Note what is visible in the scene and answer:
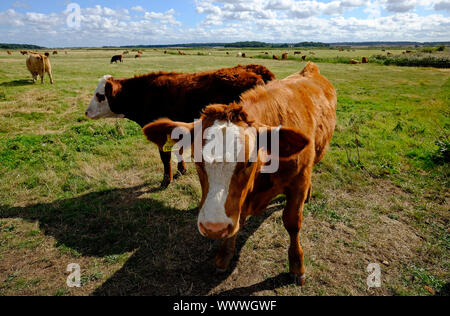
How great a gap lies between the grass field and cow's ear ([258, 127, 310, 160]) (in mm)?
1846

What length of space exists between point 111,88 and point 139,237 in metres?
3.72

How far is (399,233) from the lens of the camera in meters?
4.08

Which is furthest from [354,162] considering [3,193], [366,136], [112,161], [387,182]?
[3,193]

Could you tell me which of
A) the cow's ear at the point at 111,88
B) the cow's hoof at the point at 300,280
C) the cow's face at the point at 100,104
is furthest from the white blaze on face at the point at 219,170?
the cow's face at the point at 100,104

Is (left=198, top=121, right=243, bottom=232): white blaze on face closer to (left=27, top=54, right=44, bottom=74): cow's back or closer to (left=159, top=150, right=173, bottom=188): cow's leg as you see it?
(left=159, top=150, right=173, bottom=188): cow's leg

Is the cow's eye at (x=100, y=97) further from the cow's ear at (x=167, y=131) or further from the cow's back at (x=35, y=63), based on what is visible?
the cow's back at (x=35, y=63)

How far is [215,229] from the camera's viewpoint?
2.08m

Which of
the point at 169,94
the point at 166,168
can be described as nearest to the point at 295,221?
the point at 166,168

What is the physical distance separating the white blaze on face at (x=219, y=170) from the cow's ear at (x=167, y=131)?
1.44 feet

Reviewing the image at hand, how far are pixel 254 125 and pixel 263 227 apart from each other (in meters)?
2.41

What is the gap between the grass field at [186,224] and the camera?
3285mm

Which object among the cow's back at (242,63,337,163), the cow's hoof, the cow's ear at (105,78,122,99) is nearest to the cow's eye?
the cow's ear at (105,78,122,99)

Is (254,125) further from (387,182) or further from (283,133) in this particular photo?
(387,182)

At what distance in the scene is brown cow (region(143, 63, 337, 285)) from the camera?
2.14 metres
